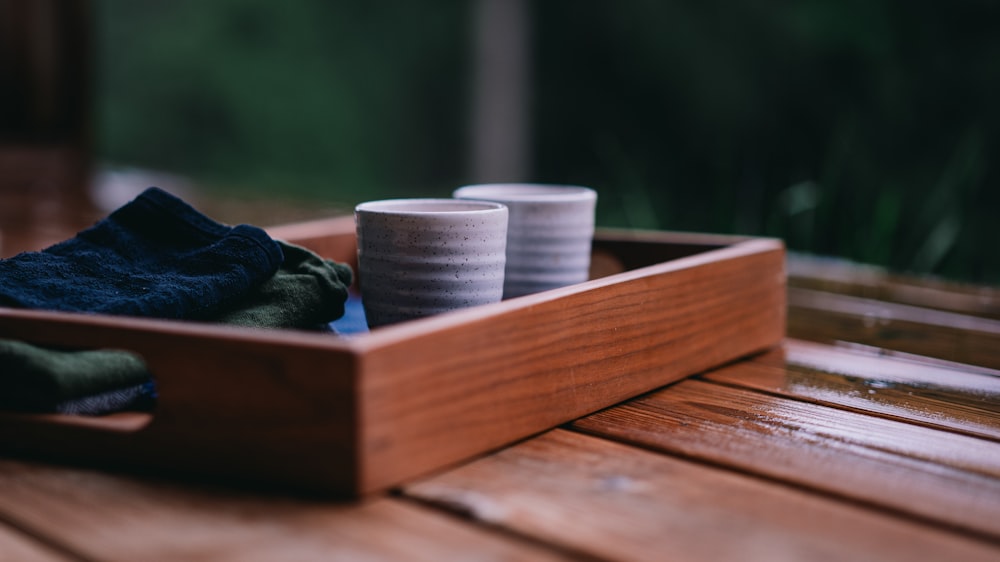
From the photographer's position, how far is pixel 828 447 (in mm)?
663

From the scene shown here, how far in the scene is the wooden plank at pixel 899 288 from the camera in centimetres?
127

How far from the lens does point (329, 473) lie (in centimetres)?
56

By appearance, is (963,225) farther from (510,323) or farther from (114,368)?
(114,368)

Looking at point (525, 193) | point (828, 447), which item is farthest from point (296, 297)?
point (828, 447)

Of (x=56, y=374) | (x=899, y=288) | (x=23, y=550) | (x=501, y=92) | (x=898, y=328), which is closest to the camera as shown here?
(x=23, y=550)

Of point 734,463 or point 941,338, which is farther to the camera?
point 941,338

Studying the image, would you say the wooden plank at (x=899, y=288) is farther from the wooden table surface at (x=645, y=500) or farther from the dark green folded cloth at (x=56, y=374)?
the dark green folded cloth at (x=56, y=374)

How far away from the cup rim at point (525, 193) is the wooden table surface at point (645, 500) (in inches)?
8.4

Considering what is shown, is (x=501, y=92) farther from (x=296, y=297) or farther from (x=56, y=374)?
(x=56, y=374)

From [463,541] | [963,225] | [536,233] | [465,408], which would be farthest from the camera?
[963,225]

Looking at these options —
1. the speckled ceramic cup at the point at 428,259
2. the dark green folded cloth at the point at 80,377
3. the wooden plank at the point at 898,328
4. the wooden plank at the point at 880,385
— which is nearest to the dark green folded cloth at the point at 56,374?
the dark green folded cloth at the point at 80,377

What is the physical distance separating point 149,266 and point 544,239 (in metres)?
0.35

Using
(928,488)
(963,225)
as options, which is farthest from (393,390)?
(963,225)

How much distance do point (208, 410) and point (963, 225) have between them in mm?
1840
